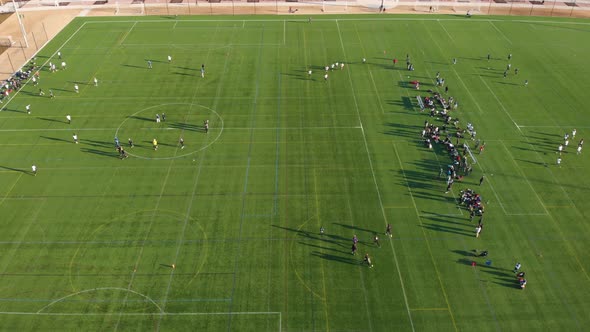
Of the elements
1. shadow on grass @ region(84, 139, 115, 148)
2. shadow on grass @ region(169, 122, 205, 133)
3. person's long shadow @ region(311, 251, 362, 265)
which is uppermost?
shadow on grass @ region(169, 122, 205, 133)

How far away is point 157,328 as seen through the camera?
44.1 meters

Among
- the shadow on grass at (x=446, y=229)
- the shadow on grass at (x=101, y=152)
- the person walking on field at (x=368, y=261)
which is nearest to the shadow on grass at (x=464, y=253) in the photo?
the shadow on grass at (x=446, y=229)

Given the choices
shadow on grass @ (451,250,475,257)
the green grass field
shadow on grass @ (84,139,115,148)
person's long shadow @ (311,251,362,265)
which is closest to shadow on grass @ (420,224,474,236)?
the green grass field

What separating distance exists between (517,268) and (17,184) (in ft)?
208

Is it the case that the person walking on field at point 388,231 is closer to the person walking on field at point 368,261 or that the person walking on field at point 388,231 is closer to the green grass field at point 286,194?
the green grass field at point 286,194

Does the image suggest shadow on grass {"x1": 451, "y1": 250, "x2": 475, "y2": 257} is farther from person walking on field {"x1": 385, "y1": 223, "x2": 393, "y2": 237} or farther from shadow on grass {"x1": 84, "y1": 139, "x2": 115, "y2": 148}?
shadow on grass {"x1": 84, "y1": 139, "x2": 115, "y2": 148}

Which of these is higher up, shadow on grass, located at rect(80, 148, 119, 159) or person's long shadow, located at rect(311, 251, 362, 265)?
shadow on grass, located at rect(80, 148, 119, 159)

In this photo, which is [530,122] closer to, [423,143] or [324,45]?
[423,143]

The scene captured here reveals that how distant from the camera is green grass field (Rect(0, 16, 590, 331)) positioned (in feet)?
152

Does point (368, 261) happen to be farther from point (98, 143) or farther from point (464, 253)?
point (98, 143)

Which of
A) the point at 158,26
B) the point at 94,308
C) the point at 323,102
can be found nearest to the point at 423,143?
the point at 323,102

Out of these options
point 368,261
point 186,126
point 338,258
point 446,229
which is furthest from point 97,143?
point 446,229

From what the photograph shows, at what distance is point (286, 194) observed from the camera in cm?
6009

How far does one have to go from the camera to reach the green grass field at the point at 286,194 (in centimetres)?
4647
